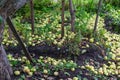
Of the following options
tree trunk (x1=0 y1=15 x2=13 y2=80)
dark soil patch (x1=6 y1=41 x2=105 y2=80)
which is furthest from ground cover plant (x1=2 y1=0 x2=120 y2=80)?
tree trunk (x1=0 y1=15 x2=13 y2=80)

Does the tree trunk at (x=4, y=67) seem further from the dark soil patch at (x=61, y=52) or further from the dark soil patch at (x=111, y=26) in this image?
the dark soil patch at (x=111, y=26)

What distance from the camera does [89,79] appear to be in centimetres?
368

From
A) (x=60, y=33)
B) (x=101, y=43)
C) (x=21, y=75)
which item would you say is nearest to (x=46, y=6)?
(x=60, y=33)

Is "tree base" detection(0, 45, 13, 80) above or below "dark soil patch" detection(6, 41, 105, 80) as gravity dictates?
above

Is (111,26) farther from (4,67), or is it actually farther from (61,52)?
(4,67)

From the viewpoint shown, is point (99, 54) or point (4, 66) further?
point (99, 54)

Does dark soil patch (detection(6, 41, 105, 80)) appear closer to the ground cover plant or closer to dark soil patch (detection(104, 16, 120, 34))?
the ground cover plant

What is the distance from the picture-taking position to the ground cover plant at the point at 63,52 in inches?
143

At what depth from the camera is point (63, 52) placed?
422cm

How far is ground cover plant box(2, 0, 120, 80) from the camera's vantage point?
12.0 feet

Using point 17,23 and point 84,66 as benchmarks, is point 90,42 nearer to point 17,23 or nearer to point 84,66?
point 84,66

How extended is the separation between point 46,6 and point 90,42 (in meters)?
1.90

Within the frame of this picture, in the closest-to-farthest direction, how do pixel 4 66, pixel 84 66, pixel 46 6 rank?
pixel 4 66
pixel 84 66
pixel 46 6

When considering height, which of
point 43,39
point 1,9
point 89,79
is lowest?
point 89,79
